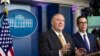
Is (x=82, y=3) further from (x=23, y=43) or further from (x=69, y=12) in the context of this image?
(x=23, y=43)

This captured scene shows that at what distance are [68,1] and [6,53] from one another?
1782 millimetres

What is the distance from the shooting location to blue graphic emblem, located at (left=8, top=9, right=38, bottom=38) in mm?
3744

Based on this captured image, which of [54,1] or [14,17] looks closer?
[14,17]

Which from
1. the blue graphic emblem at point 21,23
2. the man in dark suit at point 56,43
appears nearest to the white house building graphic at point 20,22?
the blue graphic emblem at point 21,23

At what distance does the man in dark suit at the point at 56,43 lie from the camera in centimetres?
237

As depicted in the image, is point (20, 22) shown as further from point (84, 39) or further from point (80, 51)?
point (80, 51)

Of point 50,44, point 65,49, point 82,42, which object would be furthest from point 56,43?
point 82,42

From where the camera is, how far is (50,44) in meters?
2.45

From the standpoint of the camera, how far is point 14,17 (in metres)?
3.77

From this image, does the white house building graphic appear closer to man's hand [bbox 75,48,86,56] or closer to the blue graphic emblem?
the blue graphic emblem

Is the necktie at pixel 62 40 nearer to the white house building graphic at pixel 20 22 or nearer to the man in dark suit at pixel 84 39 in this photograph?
the man in dark suit at pixel 84 39

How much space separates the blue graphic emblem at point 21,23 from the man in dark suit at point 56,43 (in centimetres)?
132

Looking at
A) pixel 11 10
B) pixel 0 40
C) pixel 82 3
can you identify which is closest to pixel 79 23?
pixel 0 40

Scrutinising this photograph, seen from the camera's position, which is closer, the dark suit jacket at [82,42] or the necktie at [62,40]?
the necktie at [62,40]
